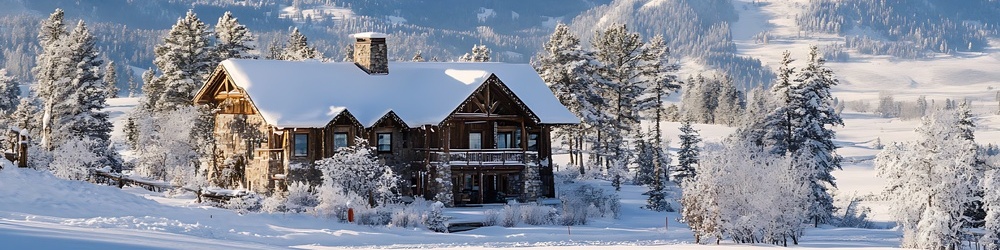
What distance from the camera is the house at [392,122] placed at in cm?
5231

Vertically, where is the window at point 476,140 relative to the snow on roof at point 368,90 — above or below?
below

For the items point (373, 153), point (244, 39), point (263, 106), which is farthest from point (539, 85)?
point (244, 39)

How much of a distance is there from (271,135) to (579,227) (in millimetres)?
13182

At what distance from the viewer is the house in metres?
52.3

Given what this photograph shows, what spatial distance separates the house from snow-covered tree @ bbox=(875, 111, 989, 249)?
589 inches

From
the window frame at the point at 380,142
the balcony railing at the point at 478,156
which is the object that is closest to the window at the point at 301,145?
the window frame at the point at 380,142

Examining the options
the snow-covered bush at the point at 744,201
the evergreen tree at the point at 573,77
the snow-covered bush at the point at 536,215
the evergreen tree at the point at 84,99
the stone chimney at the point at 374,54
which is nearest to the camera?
the snow-covered bush at the point at 744,201

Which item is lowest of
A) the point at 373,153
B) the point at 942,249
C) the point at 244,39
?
the point at 942,249

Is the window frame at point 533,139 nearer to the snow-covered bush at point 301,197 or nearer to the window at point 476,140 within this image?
the window at point 476,140

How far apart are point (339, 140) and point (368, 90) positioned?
2.70m

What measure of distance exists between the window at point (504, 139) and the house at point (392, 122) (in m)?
0.04

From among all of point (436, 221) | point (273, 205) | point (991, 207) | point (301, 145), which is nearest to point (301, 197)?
point (273, 205)

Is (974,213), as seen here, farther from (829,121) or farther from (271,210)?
(271,210)

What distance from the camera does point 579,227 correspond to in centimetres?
4759
